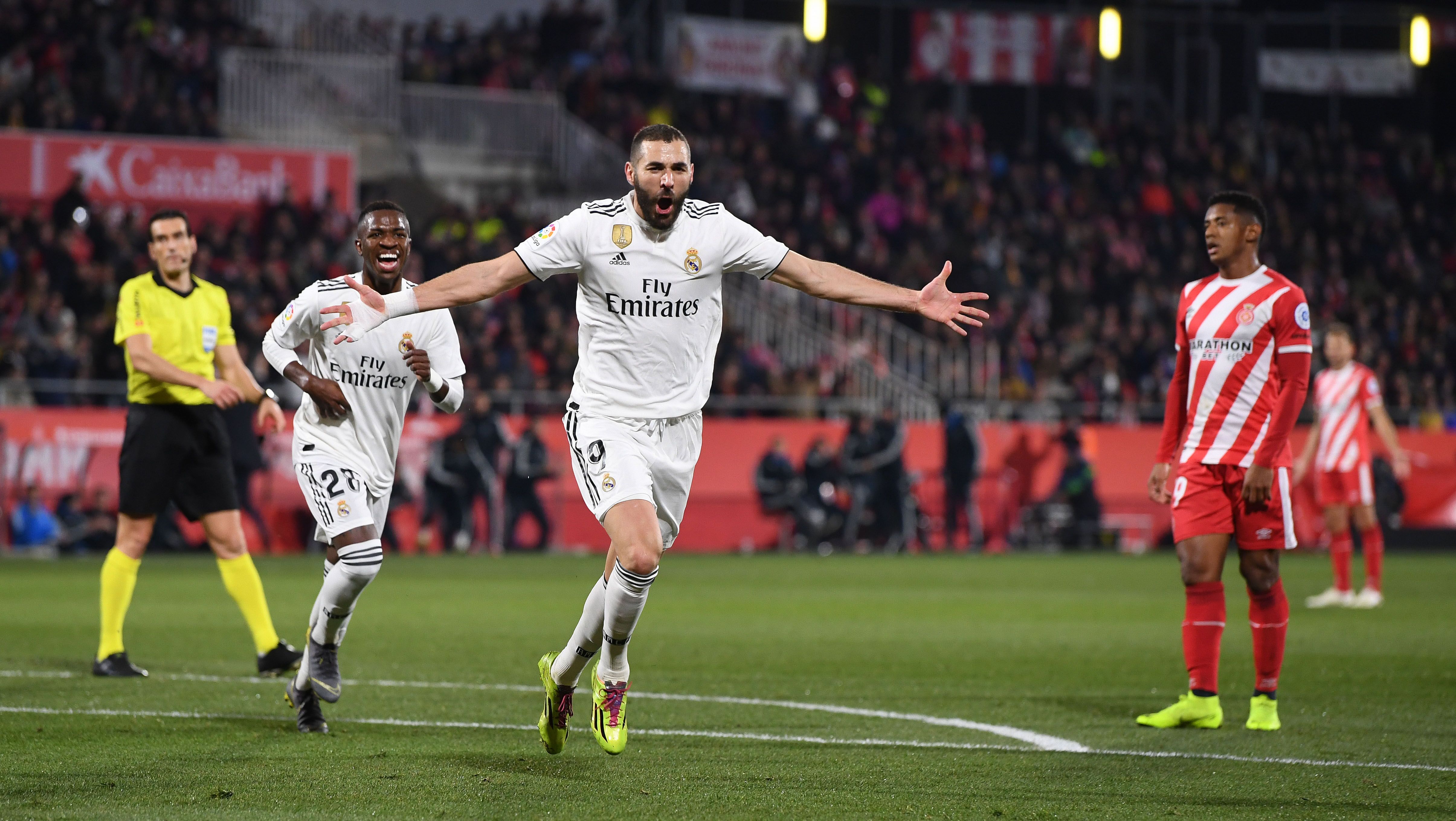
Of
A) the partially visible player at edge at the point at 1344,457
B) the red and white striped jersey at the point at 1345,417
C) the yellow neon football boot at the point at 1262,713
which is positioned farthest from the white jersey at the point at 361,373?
the red and white striped jersey at the point at 1345,417

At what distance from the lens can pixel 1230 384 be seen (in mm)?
7848

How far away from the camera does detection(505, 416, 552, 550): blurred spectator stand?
22.1 meters

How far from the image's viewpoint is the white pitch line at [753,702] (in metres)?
7.10

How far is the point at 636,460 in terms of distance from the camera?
20.8 ft

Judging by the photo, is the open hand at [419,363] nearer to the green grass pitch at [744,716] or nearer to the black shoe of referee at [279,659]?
the green grass pitch at [744,716]

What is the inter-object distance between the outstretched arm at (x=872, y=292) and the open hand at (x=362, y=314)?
4.88 feet

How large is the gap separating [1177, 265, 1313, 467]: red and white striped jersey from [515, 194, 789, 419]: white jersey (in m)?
2.52

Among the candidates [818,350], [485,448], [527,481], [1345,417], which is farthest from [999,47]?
[1345,417]

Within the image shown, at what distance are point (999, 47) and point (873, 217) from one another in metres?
7.67

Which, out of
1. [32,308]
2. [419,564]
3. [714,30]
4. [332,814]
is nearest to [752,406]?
[419,564]

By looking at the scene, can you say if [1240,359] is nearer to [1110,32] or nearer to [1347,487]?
[1347,487]

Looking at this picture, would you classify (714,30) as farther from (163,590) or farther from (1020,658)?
(1020,658)

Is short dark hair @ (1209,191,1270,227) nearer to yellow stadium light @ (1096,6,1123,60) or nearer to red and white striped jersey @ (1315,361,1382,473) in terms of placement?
red and white striped jersey @ (1315,361,1382,473)

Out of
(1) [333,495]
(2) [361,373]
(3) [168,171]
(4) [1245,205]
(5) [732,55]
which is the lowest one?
(1) [333,495]
